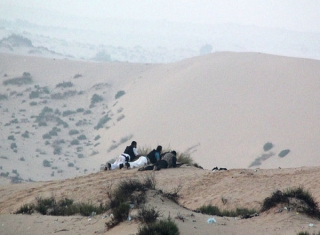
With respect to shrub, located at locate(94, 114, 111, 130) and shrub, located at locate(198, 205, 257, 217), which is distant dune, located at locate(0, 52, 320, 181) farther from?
shrub, located at locate(198, 205, 257, 217)

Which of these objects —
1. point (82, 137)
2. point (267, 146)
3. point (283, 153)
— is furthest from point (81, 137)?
point (283, 153)

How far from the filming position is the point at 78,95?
185 ft

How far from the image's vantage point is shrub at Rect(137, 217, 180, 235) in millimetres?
6820

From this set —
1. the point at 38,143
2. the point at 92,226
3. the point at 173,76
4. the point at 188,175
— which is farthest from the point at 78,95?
the point at 92,226

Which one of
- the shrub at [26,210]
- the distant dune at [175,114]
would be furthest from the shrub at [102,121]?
the shrub at [26,210]

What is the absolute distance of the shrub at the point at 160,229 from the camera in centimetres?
682

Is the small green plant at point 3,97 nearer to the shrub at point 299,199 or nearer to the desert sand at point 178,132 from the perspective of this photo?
the desert sand at point 178,132

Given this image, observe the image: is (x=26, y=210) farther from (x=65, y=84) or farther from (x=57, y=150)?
(x=65, y=84)

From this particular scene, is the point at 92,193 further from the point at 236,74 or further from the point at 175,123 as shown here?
the point at 236,74

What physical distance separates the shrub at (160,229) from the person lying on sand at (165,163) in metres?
7.91

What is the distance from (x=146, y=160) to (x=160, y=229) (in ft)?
29.4

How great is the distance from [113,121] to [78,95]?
1044 centimetres

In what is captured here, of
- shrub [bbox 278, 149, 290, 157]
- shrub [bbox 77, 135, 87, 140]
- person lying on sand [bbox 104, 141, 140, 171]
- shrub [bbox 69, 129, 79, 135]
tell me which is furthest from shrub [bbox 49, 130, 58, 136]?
person lying on sand [bbox 104, 141, 140, 171]

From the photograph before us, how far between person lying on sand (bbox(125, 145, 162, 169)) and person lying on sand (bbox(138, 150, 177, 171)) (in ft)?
0.76
